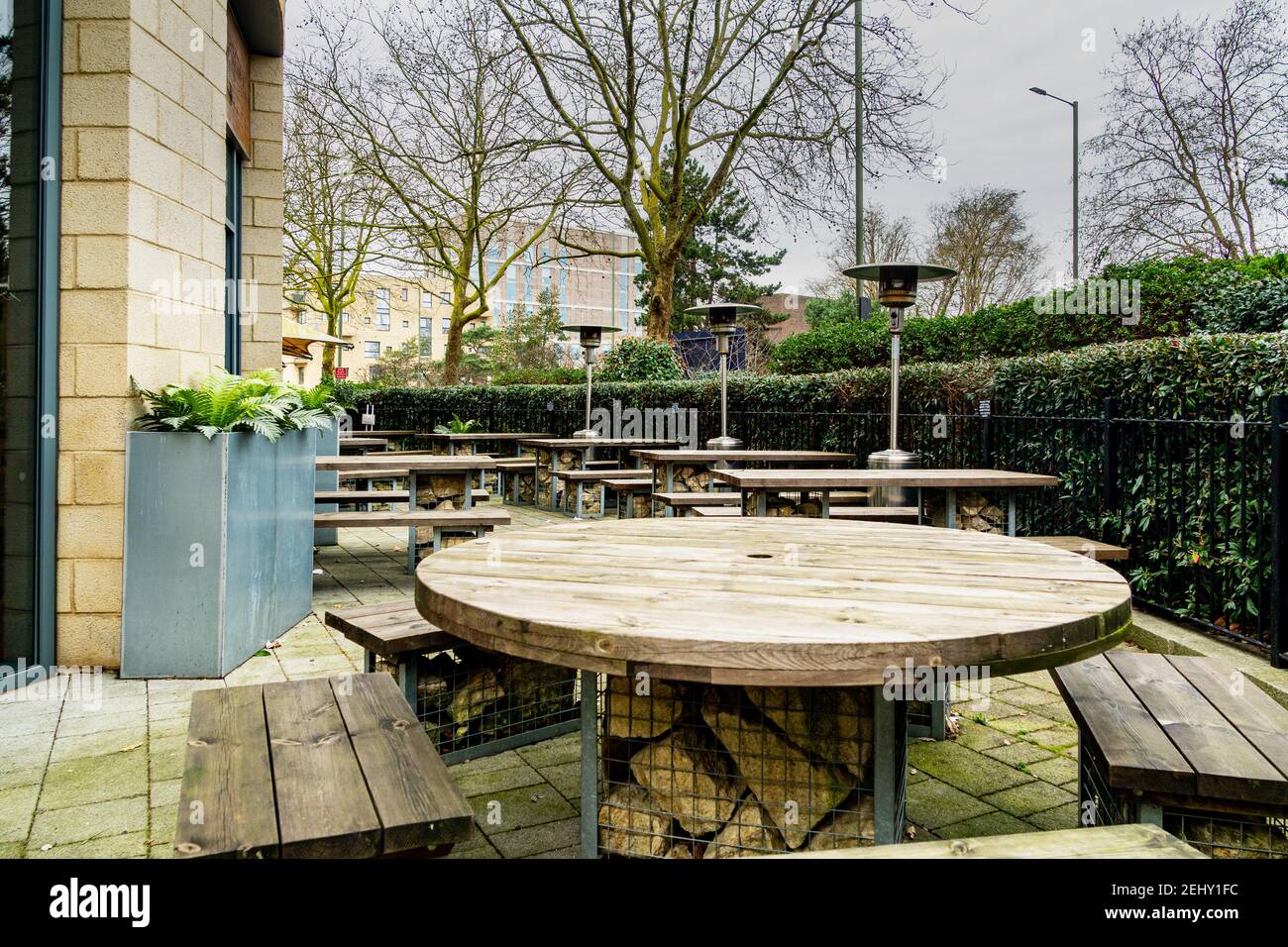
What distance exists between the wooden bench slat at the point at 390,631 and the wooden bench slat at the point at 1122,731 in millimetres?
1773

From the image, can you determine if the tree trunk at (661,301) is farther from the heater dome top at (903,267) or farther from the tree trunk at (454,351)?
the heater dome top at (903,267)

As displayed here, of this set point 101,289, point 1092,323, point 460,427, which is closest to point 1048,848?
point 101,289

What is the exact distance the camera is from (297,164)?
60.4 feet

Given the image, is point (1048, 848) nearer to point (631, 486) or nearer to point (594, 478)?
point (631, 486)

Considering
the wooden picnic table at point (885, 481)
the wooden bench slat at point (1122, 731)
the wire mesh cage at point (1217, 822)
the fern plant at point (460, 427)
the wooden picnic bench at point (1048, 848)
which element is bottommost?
the wire mesh cage at point (1217, 822)

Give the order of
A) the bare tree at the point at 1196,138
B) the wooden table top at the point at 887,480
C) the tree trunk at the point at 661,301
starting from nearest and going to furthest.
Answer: the wooden table top at the point at 887,480 → the bare tree at the point at 1196,138 → the tree trunk at the point at 661,301

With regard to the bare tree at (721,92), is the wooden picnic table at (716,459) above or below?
below

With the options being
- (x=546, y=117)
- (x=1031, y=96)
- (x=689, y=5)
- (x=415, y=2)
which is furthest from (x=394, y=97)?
(x=1031, y=96)

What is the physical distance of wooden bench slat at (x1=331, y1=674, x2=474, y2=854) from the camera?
139 cm

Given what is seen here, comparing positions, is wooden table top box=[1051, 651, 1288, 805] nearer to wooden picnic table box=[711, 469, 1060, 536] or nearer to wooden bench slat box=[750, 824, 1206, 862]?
wooden bench slat box=[750, 824, 1206, 862]

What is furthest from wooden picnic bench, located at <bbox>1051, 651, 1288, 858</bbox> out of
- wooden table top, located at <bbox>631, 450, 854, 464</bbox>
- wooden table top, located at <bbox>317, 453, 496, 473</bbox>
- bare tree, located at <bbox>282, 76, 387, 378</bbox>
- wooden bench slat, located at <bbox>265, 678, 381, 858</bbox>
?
bare tree, located at <bbox>282, 76, 387, 378</bbox>

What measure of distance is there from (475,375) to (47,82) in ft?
106

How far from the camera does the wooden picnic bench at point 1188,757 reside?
5.41 ft

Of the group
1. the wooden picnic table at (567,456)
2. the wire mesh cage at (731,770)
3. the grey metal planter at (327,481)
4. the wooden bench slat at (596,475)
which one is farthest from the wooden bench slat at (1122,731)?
the wooden picnic table at (567,456)
